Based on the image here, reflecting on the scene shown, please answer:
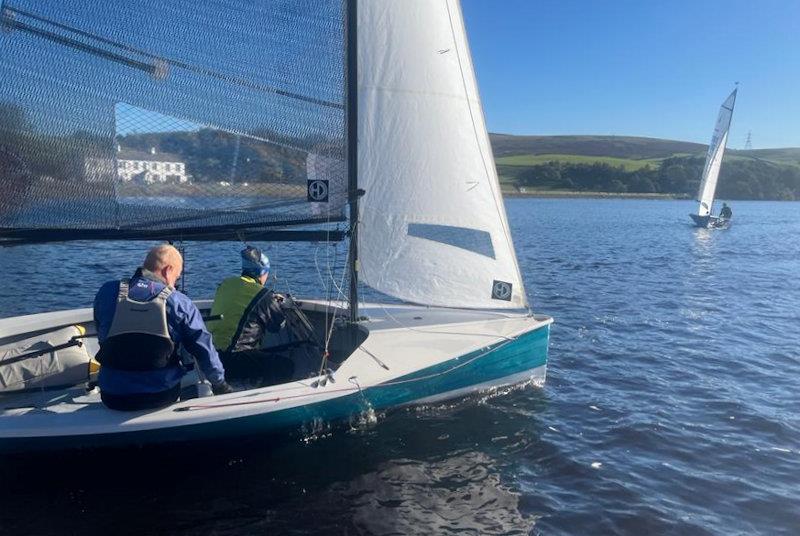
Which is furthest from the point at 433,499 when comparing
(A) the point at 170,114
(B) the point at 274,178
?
(A) the point at 170,114

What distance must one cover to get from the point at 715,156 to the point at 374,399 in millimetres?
46763

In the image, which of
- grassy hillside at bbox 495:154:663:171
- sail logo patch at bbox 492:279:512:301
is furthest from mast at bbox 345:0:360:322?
grassy hillside at bbox 495:154:663:171

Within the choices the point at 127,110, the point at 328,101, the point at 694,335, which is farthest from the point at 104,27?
the point at 694,335

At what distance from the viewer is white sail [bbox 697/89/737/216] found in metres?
44.8

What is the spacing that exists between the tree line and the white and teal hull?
106 meters

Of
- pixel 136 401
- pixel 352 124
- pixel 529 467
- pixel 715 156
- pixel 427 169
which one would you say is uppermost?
pixel 715 156

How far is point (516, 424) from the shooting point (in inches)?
306

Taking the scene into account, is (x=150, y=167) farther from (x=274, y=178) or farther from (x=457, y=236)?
(x=457, y=236)

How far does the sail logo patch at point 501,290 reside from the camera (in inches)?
315

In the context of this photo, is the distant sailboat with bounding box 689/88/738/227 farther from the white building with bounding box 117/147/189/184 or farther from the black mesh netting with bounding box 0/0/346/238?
the white building with bounding box 117/147/189/184

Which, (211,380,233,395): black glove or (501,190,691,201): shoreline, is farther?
(501,190,691,201): shoreline

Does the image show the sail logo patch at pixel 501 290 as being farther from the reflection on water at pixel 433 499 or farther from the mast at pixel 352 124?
the reflection on water at pixel 433 499

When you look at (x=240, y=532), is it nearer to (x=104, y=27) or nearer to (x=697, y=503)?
(x=697, y=503)

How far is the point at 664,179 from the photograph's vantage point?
11388cm
